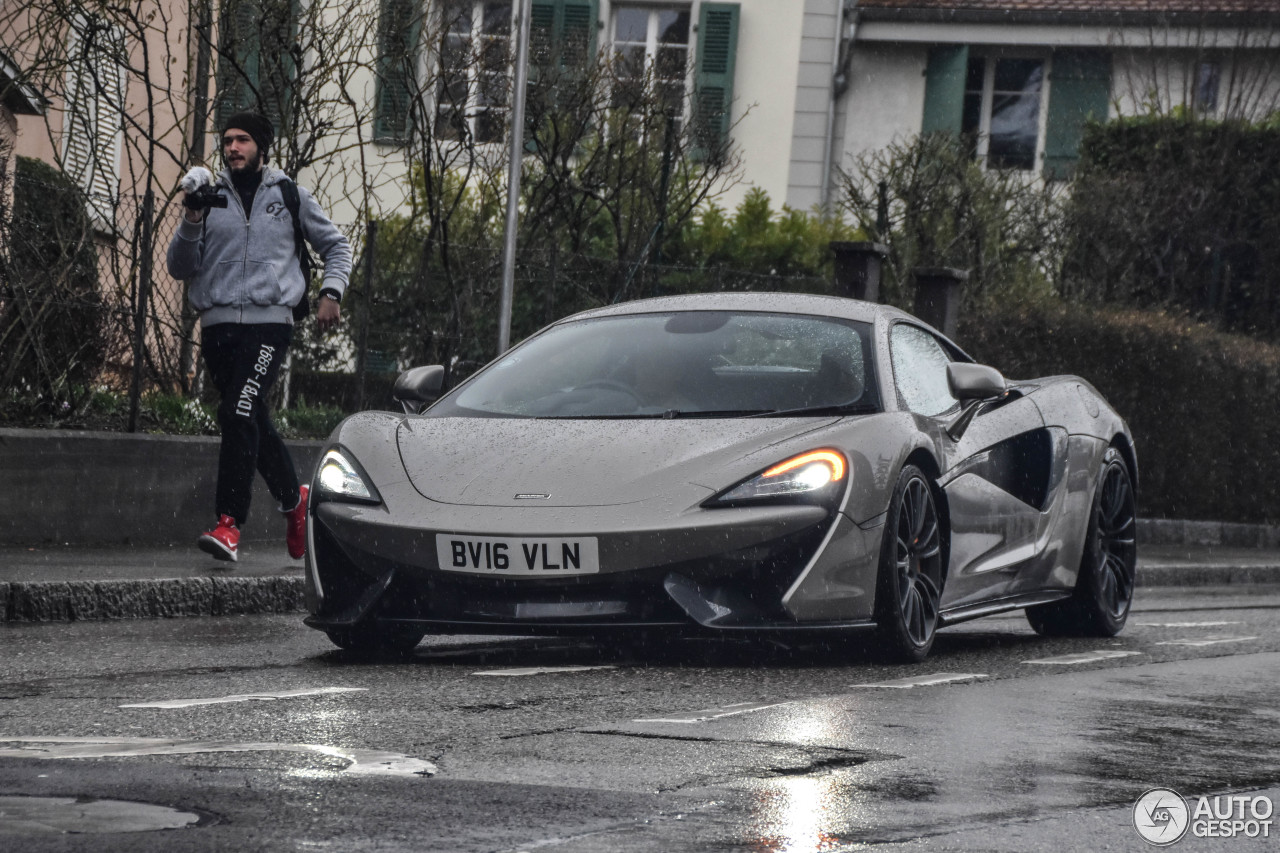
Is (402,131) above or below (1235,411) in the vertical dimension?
above

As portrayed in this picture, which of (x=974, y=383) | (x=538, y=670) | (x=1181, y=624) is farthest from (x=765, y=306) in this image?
(x=1181, y=624)

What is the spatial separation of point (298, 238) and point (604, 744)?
4.94 metres

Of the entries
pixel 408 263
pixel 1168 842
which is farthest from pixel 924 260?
pixel 1168 842

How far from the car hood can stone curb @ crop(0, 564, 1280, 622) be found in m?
1.88

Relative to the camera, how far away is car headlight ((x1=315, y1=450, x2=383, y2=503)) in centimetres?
672

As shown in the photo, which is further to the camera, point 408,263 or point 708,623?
point 408,263

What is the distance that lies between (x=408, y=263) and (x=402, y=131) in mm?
1343

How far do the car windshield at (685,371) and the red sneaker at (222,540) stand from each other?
1.93 m

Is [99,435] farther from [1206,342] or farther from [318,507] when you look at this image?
[1206,342]

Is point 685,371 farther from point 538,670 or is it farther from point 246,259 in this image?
point 246,259

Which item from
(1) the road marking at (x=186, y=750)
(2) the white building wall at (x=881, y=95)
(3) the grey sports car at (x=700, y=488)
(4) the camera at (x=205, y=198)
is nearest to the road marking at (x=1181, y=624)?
(3) the grey sports car at (x=700, y=488)

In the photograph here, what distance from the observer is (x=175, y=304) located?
11742 millimetres

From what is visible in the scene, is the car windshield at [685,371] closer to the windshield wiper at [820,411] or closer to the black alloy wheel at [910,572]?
the windshield wiper at [820,411]

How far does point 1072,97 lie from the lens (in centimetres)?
2858
